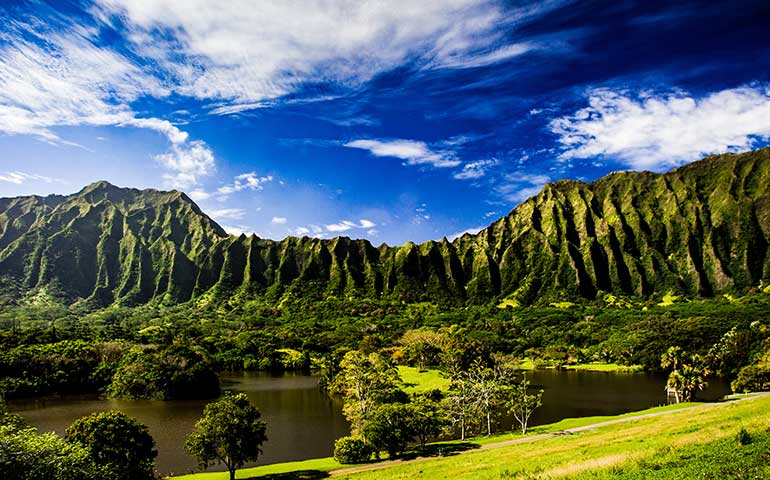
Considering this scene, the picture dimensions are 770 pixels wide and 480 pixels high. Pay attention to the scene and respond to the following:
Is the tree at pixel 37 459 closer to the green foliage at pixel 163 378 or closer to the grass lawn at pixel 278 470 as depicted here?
the grass lawn at pixel 278 470

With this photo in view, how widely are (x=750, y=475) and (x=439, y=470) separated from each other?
30710 millimetres

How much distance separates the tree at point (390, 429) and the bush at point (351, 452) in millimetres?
1253

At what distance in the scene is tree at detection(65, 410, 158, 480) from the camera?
4681 centimetres

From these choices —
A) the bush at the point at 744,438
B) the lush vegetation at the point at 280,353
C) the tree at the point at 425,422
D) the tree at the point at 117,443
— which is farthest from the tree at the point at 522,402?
the tree at the point at 117,443

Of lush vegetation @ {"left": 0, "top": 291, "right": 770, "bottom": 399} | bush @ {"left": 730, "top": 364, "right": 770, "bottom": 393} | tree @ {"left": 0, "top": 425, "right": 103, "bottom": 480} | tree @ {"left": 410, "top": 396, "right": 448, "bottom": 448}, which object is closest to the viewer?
tree @ {"left": 0, "top": 425, "right": 103, "bottom": 480}

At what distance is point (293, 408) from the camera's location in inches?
3969

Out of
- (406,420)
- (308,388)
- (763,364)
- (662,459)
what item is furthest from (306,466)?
(763,364)

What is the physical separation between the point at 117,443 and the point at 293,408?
5542 cm

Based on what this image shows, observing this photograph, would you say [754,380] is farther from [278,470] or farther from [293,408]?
[278,470]

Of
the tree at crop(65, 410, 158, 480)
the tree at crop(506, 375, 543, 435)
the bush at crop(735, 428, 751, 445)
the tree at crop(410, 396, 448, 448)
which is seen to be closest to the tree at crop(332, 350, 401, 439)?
the tree at crop(410, 396, 448, 448)

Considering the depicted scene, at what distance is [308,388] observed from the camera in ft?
424

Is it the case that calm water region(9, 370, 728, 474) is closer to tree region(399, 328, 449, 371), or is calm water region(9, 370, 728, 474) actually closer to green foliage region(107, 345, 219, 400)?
green foliage region(107, 345, 219, 400)

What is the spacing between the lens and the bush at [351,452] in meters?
58.7

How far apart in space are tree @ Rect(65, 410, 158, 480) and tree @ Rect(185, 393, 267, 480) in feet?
16.4
